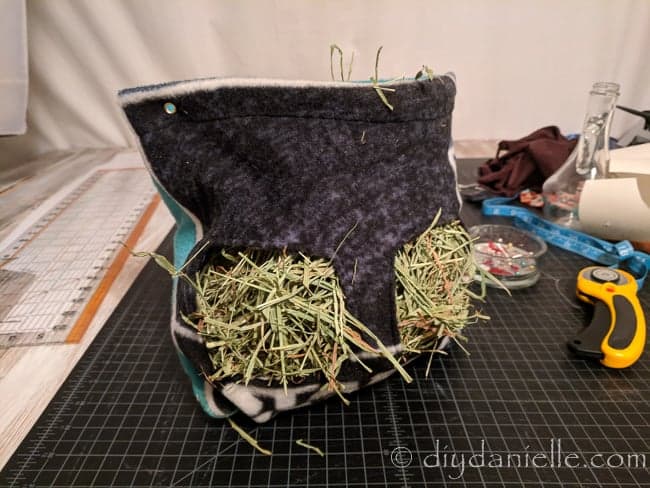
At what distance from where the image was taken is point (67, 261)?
73cm

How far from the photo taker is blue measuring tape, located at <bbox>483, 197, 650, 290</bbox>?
0.66m

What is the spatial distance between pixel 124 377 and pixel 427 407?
0.35m

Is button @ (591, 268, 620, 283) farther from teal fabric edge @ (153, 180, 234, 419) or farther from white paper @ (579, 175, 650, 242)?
teal fabric edge @ (153, 180, 234, 419)

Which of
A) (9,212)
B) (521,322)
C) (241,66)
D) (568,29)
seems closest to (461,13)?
(568,29)

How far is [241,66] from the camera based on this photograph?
3.80 ft

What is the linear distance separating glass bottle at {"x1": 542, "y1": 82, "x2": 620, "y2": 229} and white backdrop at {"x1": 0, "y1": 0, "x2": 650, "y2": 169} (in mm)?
473

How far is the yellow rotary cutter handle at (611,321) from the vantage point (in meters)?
0.50

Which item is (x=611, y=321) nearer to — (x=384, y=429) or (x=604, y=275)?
(x=604, y=275)

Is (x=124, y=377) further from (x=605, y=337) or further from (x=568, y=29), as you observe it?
(x=568, y=29)

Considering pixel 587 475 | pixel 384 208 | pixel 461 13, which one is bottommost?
pixel 587 475

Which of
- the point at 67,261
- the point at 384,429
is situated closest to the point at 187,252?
the point at 384,429

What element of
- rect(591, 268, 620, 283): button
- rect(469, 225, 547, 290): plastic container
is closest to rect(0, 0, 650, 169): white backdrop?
rect(469, 225, 547, 290): plastic container

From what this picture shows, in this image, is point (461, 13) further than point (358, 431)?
Yes

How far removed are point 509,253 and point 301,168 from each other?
1.56ft
